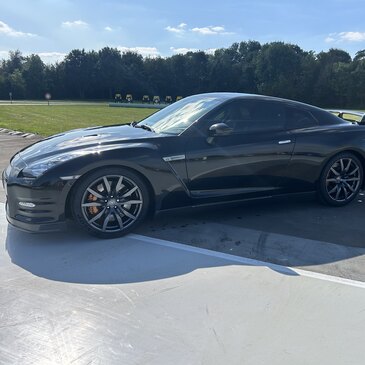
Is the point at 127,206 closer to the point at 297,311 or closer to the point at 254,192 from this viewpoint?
the point at 254,192

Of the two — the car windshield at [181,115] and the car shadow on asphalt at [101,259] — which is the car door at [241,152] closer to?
the car windshield at [181,115]

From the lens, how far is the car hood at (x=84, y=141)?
3885 millimetres

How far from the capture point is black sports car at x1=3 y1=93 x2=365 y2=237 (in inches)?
145

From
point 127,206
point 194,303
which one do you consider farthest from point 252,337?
point 127,206

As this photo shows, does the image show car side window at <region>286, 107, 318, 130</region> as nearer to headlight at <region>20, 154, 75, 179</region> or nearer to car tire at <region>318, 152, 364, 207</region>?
car tire at <region>318, 152, 364, 207</region>

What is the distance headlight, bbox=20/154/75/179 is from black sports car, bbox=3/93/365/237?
11 mm

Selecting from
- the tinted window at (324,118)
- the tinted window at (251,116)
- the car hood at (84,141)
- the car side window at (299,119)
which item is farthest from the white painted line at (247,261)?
the tinted window at (324,118)

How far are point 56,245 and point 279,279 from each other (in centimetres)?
198

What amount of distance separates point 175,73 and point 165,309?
3124 inches

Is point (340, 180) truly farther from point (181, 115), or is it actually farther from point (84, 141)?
point (84, 141)

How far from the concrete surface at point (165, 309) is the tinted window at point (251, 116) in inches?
61.0

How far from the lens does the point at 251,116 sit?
15.1 feet

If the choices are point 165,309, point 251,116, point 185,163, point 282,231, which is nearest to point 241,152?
point 251,116

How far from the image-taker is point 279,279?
123 inches
